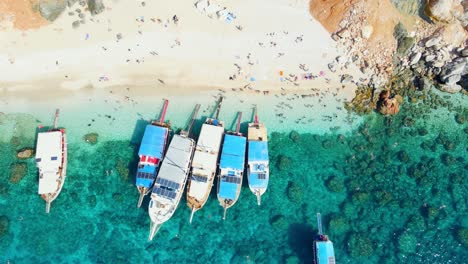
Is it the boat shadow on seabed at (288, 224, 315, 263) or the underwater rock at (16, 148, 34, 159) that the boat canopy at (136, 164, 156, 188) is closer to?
the underwater rock at (16, 148, 34, 159)

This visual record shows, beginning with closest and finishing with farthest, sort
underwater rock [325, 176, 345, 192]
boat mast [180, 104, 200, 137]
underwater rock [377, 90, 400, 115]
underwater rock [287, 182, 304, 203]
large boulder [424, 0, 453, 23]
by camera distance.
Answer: underwater rock [287, 182, 304, 203], boat mast [180, 104, 200, 137], underwater rock [325, 176, 345, 192], large boulder [424, 0, 453, 23], underwater rock [377, 90, 400, 115]

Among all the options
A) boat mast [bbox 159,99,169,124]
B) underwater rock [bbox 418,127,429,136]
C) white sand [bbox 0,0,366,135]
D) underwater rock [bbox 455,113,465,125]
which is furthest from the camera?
underwater rock [bbox 455,113,465,125]

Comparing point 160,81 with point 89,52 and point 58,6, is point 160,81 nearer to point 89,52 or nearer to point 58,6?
point 89,52

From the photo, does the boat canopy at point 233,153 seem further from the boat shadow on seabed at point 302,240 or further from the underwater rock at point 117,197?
the underwater rock at point 117,197

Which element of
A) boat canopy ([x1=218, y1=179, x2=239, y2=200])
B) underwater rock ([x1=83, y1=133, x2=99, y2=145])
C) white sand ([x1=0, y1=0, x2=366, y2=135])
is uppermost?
white sand ([x1=0, y1=0, x2=366, y2=135])

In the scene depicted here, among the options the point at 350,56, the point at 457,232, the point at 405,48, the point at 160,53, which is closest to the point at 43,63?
the point at 160,53

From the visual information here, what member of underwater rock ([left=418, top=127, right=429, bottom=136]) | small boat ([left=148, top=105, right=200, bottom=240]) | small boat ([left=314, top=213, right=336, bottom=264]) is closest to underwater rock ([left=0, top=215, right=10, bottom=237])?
small boat ([left=148, top=105, right=200, bottom=240])

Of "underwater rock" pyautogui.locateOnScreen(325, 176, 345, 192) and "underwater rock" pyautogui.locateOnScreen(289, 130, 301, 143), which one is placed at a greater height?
"underwater rock" pyautogui.locateOnScreen(289, 130, 301, 143)
